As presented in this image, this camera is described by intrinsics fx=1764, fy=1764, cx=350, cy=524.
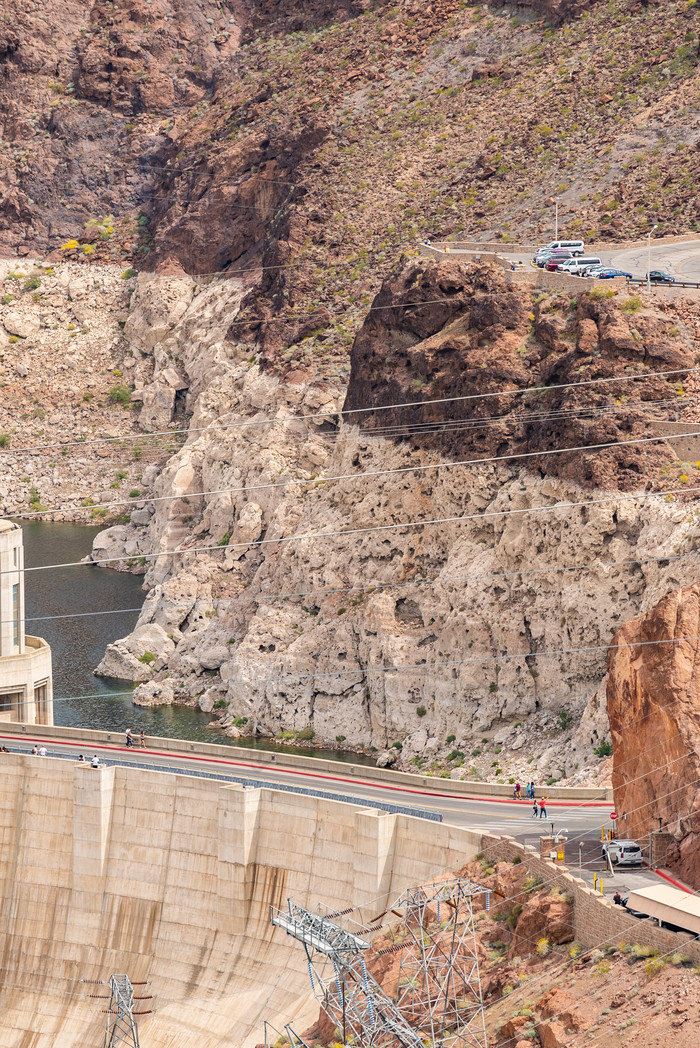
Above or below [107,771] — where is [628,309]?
above

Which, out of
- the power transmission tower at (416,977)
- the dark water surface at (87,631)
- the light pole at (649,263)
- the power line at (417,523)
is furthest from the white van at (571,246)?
the power transmission tower at (416,977)

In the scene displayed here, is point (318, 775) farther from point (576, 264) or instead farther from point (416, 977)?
point (576, 264)

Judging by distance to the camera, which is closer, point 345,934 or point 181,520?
point 345,934

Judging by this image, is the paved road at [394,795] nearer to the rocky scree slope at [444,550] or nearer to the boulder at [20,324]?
the rocky scree slope at [444,550]

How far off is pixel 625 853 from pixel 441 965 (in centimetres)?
663

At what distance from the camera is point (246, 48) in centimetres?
19138

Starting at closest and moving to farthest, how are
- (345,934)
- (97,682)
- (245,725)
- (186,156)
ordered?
(345,934) < (245,725) < (97,682) < (186,156)

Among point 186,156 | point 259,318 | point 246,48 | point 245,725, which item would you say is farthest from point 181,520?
point 246,48

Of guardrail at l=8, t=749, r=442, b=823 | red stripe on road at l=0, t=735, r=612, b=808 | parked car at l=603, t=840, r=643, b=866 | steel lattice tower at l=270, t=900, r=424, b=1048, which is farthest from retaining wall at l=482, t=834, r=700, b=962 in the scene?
red stripe on road at l=0, t=735, r=612, b=808

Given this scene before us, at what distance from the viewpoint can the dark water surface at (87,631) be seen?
340ft

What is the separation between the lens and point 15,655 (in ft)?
259

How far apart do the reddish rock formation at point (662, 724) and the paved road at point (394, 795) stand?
202 inches

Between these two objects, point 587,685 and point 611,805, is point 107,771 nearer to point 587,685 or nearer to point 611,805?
point 611,805

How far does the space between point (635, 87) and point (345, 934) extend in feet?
336
